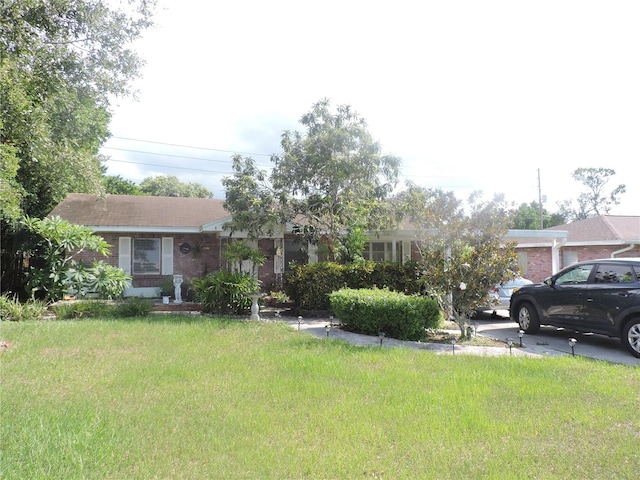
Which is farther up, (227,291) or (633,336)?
(227,291)

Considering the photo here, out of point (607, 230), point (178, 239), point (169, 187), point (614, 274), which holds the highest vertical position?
point (169, 187)

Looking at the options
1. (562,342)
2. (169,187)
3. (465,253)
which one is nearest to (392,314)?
(465,253)

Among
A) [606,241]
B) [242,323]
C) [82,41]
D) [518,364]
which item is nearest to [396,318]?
[518,364]

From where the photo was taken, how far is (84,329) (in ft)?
30.6

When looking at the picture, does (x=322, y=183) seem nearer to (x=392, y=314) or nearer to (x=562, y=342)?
(x=392, y=314)

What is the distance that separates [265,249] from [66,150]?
7.60 m

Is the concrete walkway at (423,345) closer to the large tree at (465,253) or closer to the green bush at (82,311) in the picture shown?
the large tree at (465,253)

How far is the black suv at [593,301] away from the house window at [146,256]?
12.7 m

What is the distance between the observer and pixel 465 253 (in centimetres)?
912

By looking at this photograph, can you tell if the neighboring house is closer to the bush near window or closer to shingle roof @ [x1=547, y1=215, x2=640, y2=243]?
shingle roof @ [x1=547, y1=215, x2=640, y2=243]

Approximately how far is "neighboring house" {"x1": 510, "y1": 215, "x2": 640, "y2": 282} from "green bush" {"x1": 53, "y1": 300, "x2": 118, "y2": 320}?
621 inches

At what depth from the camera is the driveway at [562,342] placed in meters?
7.86

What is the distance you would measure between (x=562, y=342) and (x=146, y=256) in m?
13.9

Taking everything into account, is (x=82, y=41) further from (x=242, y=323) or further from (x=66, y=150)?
(x=242, y=323)
